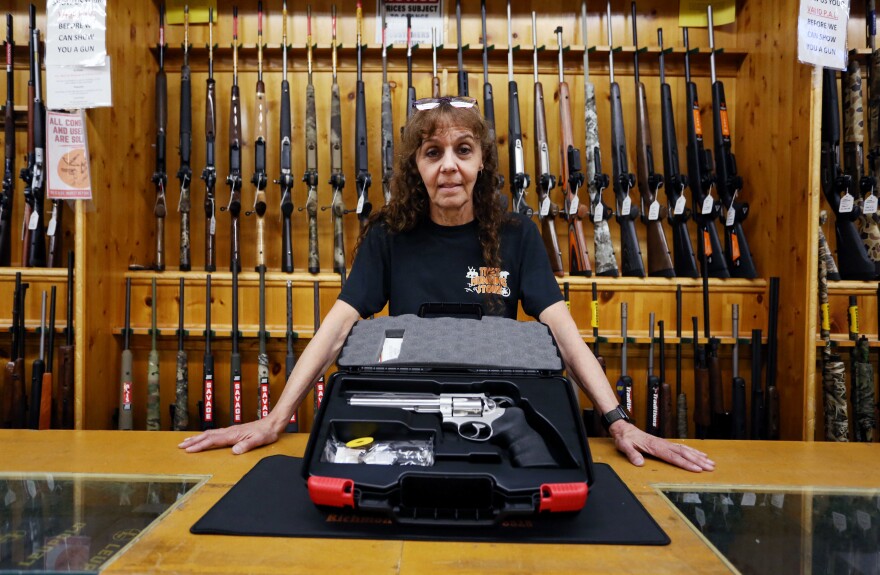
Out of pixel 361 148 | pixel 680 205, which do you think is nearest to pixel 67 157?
pixel 361 148

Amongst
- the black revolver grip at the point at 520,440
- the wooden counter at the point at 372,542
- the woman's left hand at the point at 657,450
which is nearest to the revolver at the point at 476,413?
the black revolver grip at the point at 520,440

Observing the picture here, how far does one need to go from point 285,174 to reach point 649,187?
1.84 meters

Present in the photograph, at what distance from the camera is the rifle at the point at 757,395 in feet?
8.66

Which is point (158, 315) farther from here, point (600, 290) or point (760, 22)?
point (760, 22)

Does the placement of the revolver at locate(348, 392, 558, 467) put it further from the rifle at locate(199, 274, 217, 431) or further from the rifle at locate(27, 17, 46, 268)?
the rifle at locate(27, 17, 46, 268)

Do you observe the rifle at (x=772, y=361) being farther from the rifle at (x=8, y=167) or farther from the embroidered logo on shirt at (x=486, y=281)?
the rifle at (x=8, y=167)

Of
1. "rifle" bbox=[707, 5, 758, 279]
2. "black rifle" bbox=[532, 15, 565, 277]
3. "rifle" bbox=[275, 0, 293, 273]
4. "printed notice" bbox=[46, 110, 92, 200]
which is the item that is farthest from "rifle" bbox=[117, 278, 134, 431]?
"rifle" bbox=[707, 5, 758, 279]

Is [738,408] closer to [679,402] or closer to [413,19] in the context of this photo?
[679,402]

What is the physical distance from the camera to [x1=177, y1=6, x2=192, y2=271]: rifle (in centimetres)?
295

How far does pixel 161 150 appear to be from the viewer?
2.94 m

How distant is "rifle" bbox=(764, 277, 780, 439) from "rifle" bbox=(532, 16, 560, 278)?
94cm

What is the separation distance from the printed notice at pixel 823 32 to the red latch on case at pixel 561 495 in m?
2.13

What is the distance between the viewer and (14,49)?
9.78 ft

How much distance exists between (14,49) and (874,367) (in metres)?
4.56
